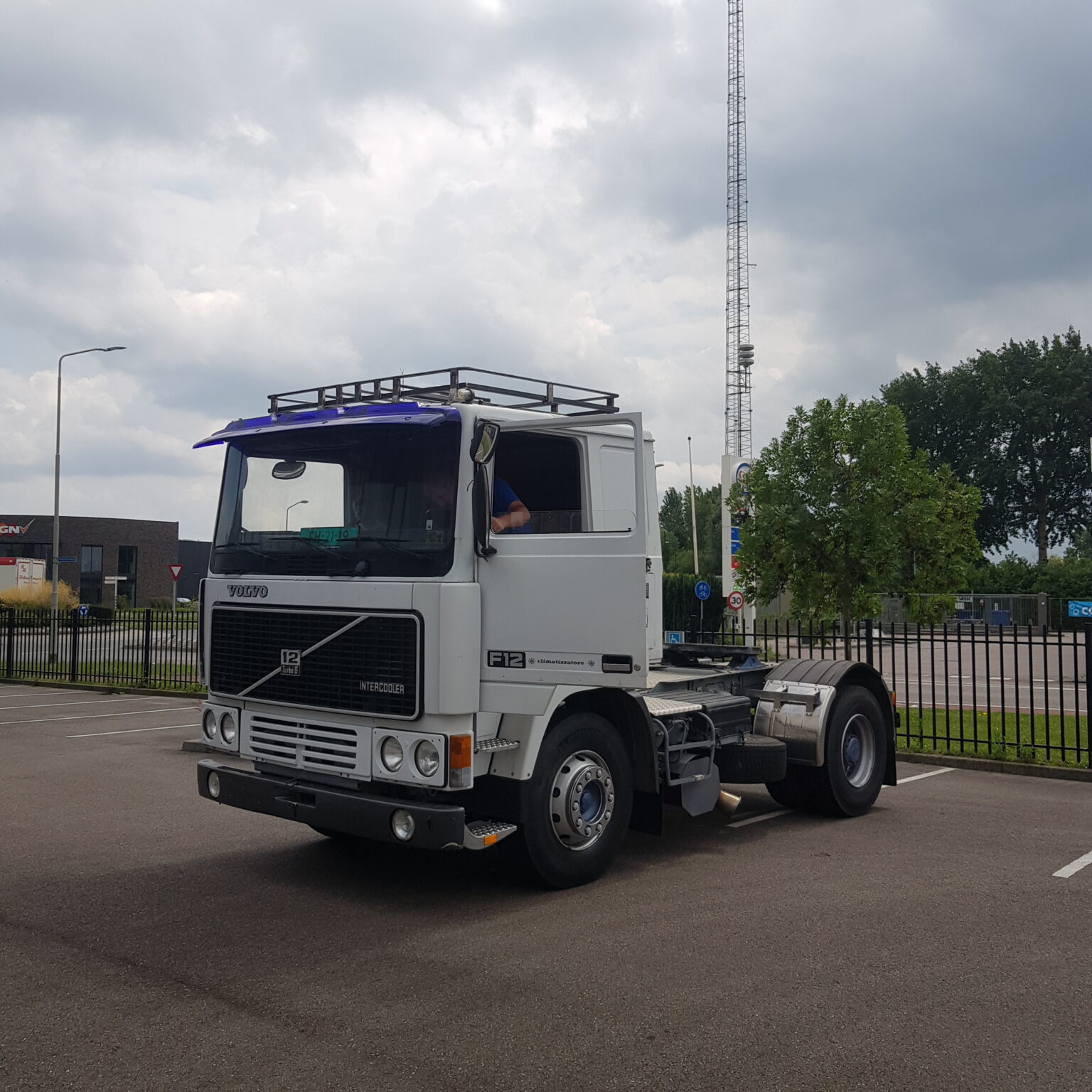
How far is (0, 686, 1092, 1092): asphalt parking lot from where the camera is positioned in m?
4.08

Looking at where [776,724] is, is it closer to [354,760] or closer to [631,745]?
[631,745]

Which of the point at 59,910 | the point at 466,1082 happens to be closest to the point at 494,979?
the point at 466,1082

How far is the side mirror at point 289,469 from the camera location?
259 inches

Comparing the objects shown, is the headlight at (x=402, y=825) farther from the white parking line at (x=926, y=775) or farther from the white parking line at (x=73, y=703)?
the white parking line at (x=73, y=703)

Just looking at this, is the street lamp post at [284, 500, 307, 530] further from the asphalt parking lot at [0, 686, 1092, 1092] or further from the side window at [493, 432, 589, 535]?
the asphalt parking lot at [0, 686, 1092, 1092]

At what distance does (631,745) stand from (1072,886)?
2757 millimetres

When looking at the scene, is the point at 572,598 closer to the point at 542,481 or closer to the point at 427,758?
the point at 542,481

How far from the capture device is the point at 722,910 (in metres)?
6.04

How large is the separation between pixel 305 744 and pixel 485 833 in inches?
49.4

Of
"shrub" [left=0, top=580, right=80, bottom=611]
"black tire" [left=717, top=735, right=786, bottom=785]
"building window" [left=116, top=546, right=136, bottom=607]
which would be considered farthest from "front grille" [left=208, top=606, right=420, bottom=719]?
"building window" [left=116, top=546, right=136, bottom=607]

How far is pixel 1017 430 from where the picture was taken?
73188 mm

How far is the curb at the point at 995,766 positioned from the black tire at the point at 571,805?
17.2 ft

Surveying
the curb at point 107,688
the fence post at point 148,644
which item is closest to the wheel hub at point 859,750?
the curb at point 107,688

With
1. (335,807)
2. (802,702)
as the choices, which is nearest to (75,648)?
(802,702)
